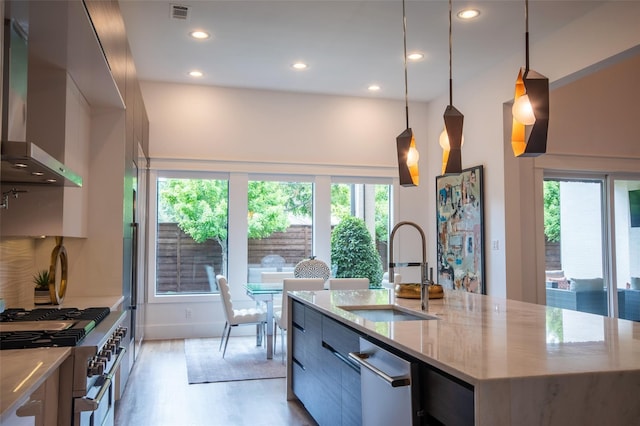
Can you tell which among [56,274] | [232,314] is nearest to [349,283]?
[232,314]

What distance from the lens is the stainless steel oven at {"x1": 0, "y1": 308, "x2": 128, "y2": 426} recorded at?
1.86m

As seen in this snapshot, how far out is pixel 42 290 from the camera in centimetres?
313

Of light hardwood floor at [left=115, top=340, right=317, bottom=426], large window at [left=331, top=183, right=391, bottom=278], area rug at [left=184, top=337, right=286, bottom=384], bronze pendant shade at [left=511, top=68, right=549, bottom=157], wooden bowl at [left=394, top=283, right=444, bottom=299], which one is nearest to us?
bronze pendant shade at [left=511, top=68, right=549, bottom=157]

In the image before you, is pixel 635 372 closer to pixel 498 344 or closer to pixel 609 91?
pixel 498 344

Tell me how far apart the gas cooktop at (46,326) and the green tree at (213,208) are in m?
3.74

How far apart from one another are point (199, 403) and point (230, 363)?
1.20 m

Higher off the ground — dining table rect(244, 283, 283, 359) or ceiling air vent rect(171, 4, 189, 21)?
ceiling air vent rect(171, 4, 189, 21)

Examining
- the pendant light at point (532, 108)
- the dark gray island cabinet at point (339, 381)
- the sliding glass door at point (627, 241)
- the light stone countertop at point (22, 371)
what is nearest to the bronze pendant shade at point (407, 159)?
the pendant light at point (532, 108)

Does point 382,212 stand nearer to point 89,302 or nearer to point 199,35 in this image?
point 199,35

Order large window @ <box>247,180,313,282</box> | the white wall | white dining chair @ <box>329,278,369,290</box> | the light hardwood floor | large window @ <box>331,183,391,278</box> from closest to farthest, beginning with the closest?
the light hardwood floor, white dining chair @ <box>329,278,369,290</box>, the white wall, large window @ <box>247,180,313,282</box>, large window @ <box>331,183,391,278</box>

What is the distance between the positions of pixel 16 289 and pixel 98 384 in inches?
54.2

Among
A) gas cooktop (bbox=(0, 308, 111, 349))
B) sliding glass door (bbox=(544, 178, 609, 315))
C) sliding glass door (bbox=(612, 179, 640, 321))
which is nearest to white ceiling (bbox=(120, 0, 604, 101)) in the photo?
sliding glass door (bbox=(544, 178, 609, 315))

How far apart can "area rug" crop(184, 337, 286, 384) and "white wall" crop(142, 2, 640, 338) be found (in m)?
0.71

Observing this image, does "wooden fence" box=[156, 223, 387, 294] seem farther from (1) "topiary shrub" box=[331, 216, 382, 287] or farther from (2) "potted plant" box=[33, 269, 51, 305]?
(2) "potted plant" box=[33, 269, 51, 305]
